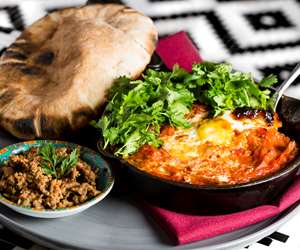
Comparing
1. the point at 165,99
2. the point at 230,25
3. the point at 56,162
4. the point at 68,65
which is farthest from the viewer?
the point at 230,25

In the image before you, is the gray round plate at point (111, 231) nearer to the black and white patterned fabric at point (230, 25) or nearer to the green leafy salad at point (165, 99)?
the green leafy salad at point (165, 99)

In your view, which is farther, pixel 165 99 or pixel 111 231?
pixel 165 99

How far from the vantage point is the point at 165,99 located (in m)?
2.36

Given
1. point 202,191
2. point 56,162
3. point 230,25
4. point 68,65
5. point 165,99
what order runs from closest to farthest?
point 202,191 → point 56,162 → point 165,99 → point 68,65 → point 230,25

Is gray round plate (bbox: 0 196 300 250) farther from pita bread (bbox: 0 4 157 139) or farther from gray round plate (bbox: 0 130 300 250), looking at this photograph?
pita bread (bbox: 0 4 157 139)

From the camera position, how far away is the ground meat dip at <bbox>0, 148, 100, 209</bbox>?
2100 millimetres

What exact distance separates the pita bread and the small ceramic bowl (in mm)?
142

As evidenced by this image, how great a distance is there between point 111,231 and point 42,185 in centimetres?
25

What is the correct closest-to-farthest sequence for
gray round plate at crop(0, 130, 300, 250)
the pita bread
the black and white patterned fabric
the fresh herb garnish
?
gray round plate at crop(0, 130, 300, 250) → the fresh herb garnish → the pita bread → the black and white patterned fabric

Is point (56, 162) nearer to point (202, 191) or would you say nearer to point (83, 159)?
point (83, 159)

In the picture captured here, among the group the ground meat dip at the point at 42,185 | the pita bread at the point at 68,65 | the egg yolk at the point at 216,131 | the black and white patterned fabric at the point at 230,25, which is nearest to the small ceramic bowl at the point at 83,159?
the ground meat dip at the point at 42,185

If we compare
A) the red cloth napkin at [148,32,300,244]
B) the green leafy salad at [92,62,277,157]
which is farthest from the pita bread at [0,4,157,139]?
the red cloth napkin at [148,32,300,244]

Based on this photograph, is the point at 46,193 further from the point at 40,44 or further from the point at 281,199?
the point at 40,44

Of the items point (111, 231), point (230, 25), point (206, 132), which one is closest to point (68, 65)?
point (206, 132)
